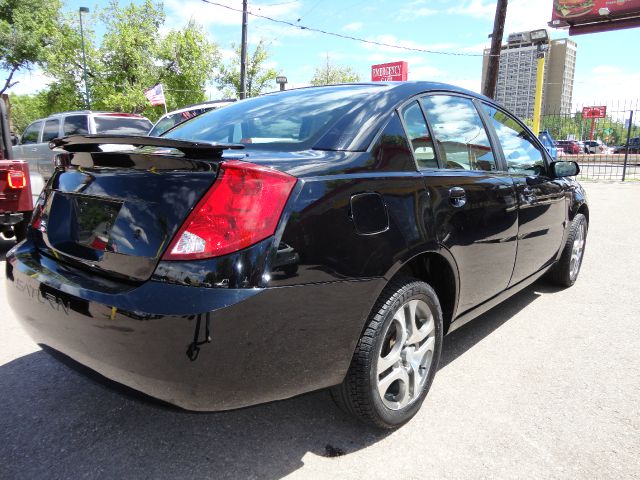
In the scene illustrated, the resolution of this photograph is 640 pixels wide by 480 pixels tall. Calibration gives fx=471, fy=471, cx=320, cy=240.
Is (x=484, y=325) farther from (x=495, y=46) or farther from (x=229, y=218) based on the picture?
(x=495, y=46)

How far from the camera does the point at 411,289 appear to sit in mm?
2088

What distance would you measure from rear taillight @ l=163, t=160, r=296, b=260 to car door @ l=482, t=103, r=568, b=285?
202 centimetres

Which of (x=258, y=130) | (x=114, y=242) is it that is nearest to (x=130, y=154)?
(x=114, y=242)

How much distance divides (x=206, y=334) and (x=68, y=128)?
36.3ft

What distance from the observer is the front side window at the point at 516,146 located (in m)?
3.17

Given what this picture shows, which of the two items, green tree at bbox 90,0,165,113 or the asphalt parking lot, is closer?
the asphalt parking lot

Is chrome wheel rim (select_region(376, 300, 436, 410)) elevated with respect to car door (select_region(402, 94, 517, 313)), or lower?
lower

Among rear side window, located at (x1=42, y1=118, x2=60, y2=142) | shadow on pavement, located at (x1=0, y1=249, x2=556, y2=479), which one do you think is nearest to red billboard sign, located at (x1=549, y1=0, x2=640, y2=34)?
rear side window, located at (x1=42, y1=118, x2=60, y2=142)

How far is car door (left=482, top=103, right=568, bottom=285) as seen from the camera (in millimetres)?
3107

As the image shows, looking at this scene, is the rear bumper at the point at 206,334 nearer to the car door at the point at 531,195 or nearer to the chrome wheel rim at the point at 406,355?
the chrome wheel rim at the point at 406,355

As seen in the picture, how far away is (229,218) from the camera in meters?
1.56

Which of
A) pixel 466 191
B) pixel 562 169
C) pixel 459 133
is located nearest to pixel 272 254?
pixel 466 191

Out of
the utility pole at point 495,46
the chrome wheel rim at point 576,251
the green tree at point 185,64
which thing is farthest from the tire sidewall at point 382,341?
the green tree at point 185,64

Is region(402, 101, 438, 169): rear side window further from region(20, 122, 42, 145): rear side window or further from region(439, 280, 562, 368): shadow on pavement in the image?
region(20, 122, 42, 145): rear side window
